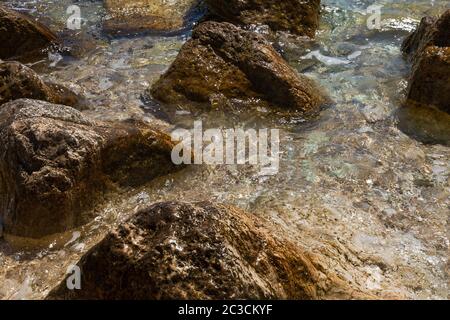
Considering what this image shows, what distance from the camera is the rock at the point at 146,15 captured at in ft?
31.3

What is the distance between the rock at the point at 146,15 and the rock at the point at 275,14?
3.76 feet

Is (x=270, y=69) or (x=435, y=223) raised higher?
(x=270, y=69)

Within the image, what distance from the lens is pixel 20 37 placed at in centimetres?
844

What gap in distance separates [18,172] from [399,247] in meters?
3.53

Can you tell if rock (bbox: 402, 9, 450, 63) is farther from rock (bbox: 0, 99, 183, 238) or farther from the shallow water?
rock (bbox: 0, 99, 183, 238)

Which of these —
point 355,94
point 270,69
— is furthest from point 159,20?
point 355,94

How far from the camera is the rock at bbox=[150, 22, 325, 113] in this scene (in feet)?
22.9

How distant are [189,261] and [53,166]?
6.66 feet
